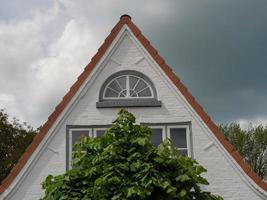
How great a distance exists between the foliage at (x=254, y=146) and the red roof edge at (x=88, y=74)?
2724 centimetres

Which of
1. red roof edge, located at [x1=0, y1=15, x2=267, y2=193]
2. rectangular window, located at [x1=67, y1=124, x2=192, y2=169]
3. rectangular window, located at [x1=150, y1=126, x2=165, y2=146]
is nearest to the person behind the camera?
red roof edge, located at [x1=0, y1=15, x2=267, y2=193]

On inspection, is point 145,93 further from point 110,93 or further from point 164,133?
point 164,133

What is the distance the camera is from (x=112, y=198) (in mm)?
8719

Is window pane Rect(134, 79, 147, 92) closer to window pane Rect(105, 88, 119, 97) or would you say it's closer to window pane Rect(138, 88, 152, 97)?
window pane Rect(138, 88, 152, 97)

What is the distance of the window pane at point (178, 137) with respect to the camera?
47.2 feet

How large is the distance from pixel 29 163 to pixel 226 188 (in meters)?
5.91

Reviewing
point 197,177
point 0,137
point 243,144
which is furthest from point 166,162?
point 243,144

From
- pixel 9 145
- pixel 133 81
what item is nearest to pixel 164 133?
pixel 133 81

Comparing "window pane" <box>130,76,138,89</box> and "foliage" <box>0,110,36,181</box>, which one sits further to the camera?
"foliage" <box>0,110,36,181</box>

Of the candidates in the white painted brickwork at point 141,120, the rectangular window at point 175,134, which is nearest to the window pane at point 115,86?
the white painted brickwork at point 141,120

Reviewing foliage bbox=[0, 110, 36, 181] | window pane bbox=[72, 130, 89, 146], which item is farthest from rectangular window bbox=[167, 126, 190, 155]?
foliage bbox=[0, 110, 36, 181]

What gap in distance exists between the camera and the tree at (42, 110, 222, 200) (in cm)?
877

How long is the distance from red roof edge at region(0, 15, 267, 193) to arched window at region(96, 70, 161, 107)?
0.71 meters

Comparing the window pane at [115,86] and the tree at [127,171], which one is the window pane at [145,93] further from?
the tree at [127,171]
